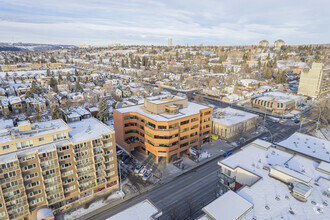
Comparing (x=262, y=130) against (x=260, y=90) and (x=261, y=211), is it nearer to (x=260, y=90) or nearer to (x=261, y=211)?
(x=261, y=211)

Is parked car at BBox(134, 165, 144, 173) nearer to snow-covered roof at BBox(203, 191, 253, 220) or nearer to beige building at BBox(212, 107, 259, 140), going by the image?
snow-covered roof at BBox(203, 191, 253, 220)

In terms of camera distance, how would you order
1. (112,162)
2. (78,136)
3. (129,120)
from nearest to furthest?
1. (78,136)
2. (112,162)
3. (129,120)

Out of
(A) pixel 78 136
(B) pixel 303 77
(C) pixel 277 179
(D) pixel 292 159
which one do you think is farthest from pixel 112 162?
(B) pixel 303 77

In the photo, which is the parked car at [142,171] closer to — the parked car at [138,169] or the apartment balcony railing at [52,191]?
the parked car at [138,169]

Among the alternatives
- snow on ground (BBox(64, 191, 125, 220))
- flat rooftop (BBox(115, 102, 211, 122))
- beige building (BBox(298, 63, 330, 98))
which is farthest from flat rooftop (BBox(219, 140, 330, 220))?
beige building (BBox(298, 63, 330, 98))

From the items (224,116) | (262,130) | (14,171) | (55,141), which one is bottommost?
(262,130)

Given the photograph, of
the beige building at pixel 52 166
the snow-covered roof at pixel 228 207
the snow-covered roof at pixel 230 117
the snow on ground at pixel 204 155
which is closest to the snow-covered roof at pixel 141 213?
the snow-covered roof at pixel 228 207

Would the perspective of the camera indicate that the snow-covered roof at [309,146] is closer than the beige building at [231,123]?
Yes
